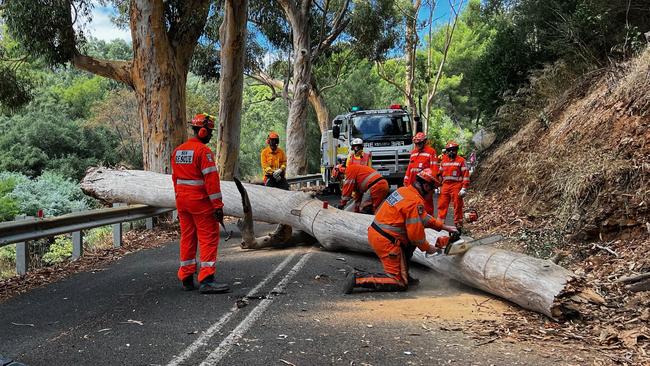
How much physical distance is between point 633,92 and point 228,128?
9.45m

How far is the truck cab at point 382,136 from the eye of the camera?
1692 cm

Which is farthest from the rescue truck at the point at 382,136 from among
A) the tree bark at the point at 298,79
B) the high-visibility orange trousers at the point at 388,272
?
the high-visibility orange trousers at the point at 388,272

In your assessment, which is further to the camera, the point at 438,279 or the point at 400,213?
the point at 438,279

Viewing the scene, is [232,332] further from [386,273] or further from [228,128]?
[228,128]

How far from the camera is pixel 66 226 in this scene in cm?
788

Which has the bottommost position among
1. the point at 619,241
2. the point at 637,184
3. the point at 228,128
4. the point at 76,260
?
the point at 76,260

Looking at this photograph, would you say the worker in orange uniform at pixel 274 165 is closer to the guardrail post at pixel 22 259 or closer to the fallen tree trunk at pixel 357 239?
the fallen tree trunk at pixel 357 239

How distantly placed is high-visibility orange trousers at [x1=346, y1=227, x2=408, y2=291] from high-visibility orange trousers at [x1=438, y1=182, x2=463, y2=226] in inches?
168

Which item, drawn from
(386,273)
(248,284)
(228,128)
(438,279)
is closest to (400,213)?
(386,273)

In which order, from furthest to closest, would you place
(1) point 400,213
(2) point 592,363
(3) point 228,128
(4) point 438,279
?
(3) point 228,128 < (4) point 438,279 < (1) point 400,213 < (2) point 592,363

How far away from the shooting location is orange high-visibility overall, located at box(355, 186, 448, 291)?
598cm

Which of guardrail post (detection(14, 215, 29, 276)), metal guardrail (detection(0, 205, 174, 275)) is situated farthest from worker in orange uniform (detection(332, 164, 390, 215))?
A: guardrail post (detection(14, 215, 29, 276))

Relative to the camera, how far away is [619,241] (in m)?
6.54

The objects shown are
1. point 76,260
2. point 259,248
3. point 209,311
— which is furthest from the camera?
point 259,248
